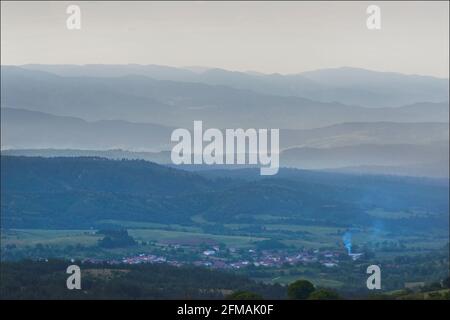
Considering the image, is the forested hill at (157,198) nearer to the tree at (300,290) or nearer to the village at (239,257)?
the village at (239,257)

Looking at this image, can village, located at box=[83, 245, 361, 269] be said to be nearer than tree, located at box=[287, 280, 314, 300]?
No

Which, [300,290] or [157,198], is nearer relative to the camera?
[300,290]

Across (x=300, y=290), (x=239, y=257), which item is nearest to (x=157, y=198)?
(x=239, y=257)

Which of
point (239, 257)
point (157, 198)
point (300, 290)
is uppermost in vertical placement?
point (157, 198)

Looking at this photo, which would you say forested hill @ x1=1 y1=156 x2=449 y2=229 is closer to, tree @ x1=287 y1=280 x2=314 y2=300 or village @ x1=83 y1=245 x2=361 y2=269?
village @ x1=83 y1=245 x2=361 y2=269

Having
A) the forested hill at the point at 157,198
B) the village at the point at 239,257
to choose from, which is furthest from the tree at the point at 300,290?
the forested hill at the point at 157,198

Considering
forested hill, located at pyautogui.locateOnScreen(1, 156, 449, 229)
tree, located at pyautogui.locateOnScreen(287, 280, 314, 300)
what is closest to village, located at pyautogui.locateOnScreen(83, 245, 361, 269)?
forested hill, located at pyautogui.locateOnScreen(1, 156, 449, 229)

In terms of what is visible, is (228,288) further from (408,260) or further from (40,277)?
(408,260)

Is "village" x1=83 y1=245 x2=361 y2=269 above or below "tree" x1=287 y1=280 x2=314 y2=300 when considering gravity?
above

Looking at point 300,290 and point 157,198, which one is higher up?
point 157,198

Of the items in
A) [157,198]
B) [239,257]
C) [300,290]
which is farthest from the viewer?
[157,198]

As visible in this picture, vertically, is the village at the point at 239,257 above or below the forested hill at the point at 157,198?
below

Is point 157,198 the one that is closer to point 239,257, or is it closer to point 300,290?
point 239,257
